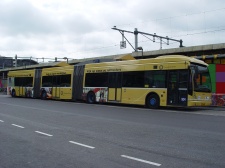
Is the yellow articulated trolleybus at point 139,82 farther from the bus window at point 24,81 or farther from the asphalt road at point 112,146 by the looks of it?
the asphalt road at point 112,146

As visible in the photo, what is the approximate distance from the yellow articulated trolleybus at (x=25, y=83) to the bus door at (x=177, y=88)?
726 inches

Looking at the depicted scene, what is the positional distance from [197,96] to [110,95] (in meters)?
7.02

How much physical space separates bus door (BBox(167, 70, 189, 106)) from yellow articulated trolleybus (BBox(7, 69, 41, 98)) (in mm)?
18435

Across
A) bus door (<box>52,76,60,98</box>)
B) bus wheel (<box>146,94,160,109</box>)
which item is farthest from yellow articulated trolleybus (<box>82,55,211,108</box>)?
bus door (<box>52,76,60,98</box>)

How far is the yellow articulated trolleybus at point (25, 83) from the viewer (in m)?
34.2

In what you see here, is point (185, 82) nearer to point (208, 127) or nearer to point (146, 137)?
point (208, 127)

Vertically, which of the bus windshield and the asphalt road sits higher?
the bus windshield

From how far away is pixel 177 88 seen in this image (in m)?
18.5

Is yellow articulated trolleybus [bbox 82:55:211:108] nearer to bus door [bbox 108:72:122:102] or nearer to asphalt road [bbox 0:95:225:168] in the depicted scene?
bus door [bbox 108:72:122:102]

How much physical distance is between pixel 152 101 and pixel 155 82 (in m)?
1.19

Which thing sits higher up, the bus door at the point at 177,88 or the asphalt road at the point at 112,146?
the bus door at the point at 177,88

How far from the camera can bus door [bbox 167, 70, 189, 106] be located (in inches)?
716

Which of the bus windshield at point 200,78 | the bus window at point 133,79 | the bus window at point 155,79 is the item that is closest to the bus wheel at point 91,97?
the bus window at point 133,79

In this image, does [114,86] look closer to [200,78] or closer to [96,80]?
[96,80]
